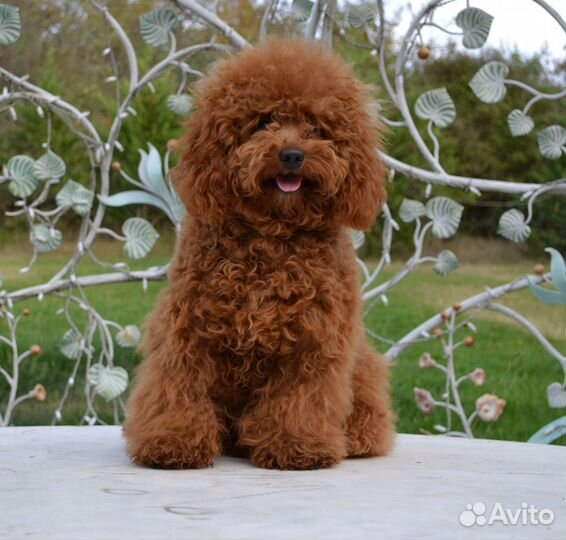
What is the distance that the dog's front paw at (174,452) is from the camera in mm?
2859

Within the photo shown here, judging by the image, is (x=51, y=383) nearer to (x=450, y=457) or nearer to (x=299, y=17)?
(x=299, y=17)

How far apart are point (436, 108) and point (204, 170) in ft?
6.88

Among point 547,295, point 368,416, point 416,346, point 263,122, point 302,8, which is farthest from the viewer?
point 416,346

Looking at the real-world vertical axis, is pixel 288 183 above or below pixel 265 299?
above

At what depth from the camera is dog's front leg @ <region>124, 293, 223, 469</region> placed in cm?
287

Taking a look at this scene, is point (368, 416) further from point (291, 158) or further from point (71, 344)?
point (71, 344)

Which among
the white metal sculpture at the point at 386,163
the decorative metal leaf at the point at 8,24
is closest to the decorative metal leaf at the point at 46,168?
the white metal sculpture at the point at 386,163

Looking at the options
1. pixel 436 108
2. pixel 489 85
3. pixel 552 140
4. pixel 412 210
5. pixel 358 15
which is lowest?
pixel 412 210

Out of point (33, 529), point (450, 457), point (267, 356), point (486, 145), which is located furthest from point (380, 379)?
point (486, 145)

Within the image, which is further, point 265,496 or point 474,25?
point 474,25

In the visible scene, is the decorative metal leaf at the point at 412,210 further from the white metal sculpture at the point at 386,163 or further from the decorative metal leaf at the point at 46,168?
the decorative metal leaf at the point at 46,168

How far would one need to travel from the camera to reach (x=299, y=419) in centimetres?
289
